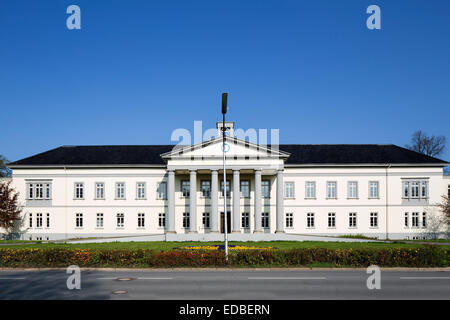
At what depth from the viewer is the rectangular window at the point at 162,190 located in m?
46.5

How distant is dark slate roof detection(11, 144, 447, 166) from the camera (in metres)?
46.8

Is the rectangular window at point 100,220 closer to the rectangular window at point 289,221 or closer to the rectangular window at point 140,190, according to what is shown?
the rectangular window at point 140,190

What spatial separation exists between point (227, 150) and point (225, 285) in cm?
2803

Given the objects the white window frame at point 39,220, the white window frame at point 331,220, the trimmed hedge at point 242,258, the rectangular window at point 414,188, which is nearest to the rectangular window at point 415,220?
the rectangular window at point 414,188

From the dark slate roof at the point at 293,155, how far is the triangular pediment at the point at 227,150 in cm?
607

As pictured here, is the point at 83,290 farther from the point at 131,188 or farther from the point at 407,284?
the point at 131,188

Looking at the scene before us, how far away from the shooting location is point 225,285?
14344 mm

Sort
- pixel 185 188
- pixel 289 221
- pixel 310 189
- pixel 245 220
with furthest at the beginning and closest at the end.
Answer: pixel 310 189, pixel 289 221, pixel 185 188, pixel 245 220

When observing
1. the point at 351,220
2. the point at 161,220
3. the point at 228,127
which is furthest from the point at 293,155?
the point at 161,220

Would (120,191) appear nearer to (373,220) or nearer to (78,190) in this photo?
(78,190)

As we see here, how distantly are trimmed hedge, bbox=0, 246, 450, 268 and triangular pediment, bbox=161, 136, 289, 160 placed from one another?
878 inches

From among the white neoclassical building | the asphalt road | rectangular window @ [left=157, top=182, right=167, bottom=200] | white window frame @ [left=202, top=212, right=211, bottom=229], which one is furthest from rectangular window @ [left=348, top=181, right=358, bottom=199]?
the asphalt road
